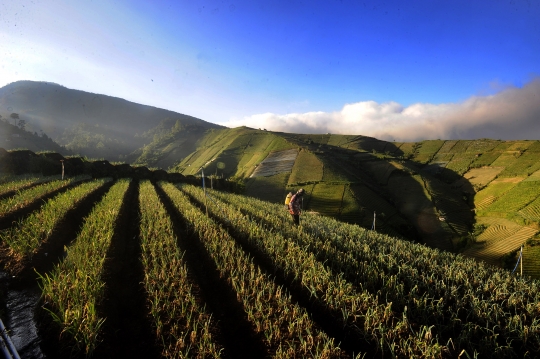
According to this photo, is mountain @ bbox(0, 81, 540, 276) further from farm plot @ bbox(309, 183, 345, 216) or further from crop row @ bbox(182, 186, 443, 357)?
crop row @ bbox(182, 186, 443, 357)

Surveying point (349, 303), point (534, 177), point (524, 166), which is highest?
point (524, 166)

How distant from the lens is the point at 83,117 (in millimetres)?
147000

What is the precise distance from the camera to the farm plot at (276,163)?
63047 mm

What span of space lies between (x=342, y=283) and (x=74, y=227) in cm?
1046

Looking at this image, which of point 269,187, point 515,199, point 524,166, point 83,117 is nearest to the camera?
point 515,199

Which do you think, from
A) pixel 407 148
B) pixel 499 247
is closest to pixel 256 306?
pixel 499 247

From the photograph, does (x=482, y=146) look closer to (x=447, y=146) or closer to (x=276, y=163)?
(x=447, y=146)

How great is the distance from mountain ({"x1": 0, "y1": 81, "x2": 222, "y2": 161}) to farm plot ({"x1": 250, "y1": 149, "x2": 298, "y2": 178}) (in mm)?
79329

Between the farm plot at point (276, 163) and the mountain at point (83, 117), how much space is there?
260 feet

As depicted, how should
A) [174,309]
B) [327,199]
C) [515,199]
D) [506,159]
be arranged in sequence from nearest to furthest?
1. [174,309]
2. [515,199]
3. [327,199]
4. [506,159]

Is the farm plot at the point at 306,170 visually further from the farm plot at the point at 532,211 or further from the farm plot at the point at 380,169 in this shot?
the farm plot at the point at 532,211

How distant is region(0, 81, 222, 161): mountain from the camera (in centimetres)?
11650

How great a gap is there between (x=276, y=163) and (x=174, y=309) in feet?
210

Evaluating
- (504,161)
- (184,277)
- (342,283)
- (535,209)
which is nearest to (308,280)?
(342,283)
